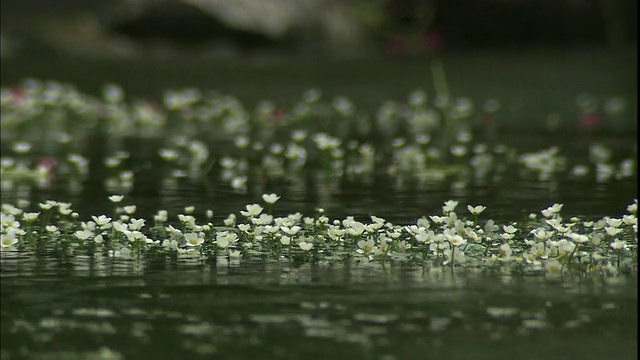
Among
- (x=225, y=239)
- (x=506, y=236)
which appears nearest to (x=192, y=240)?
(x=225, y=239)

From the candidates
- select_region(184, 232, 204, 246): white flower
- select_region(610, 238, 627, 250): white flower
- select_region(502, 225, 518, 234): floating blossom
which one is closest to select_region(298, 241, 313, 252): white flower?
select_region(184, 232, 204, 246): white flower

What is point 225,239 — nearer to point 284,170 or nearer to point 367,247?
point 367,247

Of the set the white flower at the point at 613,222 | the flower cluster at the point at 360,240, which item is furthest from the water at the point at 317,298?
the white flower at the point at 613,222

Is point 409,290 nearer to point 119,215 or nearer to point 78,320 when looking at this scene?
point 78,320

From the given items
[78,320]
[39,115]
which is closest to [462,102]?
[39,115]

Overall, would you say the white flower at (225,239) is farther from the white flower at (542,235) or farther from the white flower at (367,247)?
the white flower at (542,235)

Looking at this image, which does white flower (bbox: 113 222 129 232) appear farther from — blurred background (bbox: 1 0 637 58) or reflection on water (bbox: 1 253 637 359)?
blurred background (bbox: 1 0 637 58)
